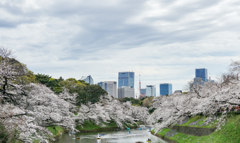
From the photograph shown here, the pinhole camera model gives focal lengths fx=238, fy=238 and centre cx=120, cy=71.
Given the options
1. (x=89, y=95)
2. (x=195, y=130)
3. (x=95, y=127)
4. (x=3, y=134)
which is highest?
(x=89, y=95)

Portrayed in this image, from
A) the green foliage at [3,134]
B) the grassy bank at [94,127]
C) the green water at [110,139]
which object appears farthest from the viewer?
the grassy bank at [94,127]

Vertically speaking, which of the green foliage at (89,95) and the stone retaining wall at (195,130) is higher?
the green foliage at (89,95)

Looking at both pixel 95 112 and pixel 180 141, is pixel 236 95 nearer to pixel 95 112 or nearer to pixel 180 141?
pixel 180 141

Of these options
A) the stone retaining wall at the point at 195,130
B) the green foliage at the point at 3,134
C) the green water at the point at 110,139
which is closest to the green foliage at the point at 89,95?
the green water at the point at 110,139

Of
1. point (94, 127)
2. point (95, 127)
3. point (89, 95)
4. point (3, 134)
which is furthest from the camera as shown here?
point (89, 95)

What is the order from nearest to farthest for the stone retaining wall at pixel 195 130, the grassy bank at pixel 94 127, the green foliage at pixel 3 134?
1. the green foliage at pixel 3 134
2. the stone retaining wall at pixel 195 130
3. the grassy bank at pixel 94 127

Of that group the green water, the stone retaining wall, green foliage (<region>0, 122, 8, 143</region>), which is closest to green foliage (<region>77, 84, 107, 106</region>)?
the green water

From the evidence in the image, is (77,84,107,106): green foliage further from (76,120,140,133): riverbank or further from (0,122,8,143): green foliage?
(0,122,8,143): green foliage

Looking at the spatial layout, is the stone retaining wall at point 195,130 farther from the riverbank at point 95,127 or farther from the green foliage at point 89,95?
the green foliage at point 89,95

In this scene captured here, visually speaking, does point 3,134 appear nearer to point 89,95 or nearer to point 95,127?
point 95,127

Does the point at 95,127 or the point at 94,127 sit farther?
the point at 95,127

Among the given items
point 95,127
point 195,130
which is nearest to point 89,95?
point 95,127

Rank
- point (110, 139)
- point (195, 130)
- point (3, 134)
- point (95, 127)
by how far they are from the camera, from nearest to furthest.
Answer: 1. point (3, 134)
2. point (195, 130)
3. point (110, 139)
4. point (95, 127)

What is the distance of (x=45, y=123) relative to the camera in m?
28.2
